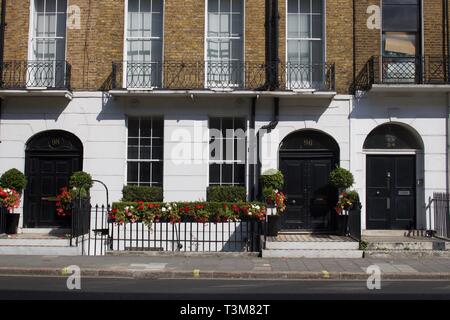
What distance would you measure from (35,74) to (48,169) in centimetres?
Answer: 304

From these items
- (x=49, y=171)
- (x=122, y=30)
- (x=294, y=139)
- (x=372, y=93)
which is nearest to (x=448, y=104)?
(x=372, y=93)

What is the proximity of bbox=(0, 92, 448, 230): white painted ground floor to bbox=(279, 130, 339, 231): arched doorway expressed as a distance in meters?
0.03

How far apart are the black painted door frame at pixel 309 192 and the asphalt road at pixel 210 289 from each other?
18.2 ft

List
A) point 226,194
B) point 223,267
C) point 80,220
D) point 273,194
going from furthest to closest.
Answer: point 226,194
point 273,194
point 80,220
point 223,267

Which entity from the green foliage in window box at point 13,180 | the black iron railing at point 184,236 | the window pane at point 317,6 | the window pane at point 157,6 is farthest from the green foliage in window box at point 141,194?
the window pane at point 317,6

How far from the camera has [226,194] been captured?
17.1m

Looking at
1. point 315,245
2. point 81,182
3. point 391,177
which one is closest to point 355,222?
point 315,245

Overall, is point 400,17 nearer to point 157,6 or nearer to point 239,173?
point 239,173

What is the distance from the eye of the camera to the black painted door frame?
679 inches

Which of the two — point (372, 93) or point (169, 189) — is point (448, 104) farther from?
point (169, 189)

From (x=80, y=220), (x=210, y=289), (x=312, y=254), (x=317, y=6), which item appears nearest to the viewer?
(x=210, y=289)

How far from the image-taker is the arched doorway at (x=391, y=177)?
17.2 m

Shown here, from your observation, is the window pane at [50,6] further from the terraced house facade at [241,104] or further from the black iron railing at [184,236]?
A: the black iron railing at [184,236]

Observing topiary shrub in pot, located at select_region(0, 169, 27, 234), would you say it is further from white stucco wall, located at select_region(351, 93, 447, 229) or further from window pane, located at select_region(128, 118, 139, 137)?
white stucco wall, located at select_region(351, 93, 447, 229)
